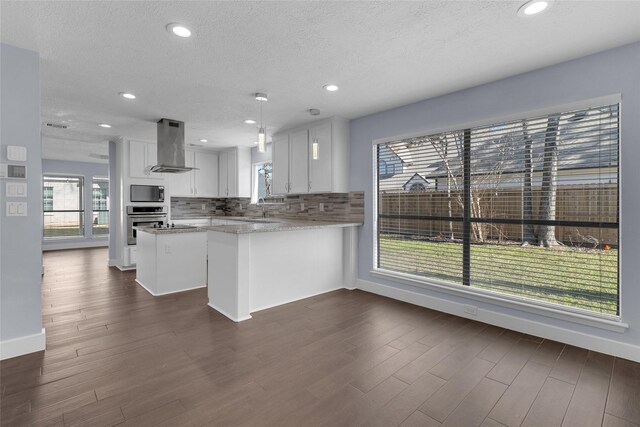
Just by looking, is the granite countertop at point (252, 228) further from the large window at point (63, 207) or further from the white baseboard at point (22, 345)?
the large window at point (63, 207)

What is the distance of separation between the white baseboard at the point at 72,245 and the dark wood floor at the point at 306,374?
6.16 m

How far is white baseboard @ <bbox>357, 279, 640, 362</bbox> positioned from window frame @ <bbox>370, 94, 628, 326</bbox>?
4.3 inches

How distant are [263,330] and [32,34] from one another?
3.00 metres

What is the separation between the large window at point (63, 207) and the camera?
8383 millimetres

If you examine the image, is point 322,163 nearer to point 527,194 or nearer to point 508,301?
point 527,194

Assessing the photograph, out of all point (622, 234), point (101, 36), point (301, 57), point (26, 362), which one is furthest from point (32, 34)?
Answer: point (622, 234)

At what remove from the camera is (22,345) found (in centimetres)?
252

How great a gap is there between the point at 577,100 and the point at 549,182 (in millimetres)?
716

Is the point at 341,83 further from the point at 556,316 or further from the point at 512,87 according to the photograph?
the point at 556,316

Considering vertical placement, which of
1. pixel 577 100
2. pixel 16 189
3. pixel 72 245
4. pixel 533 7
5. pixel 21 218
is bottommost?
pixel 72 245

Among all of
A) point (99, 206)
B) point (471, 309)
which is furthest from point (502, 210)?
point (99, 206)

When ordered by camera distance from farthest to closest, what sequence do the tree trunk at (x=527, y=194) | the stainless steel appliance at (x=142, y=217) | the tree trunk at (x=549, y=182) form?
the stainless steel appliance at (x=142, y=217) → the tree trunk at (x=527, y=194) → the tree trunk at (x=549, y=182)

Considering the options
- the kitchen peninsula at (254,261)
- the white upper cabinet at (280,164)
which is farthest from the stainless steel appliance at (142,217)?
the white upper cabinet at (280,164)

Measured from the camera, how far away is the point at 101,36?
92.2 inches
